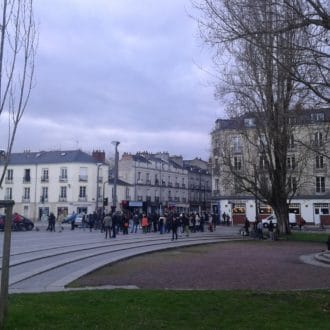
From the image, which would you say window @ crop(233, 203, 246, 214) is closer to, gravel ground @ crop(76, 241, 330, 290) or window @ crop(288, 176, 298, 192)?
window @ crop(288, 176, 298, 192)

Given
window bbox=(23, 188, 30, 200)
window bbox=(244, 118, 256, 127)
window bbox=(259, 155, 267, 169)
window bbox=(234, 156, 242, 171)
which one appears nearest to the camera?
window bbox=(244, 118, 256, 127)

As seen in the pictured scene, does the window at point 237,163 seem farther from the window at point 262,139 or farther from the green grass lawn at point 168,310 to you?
the green grass lawn at point 168,310

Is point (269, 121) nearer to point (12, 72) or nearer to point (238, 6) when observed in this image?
point (238, 6)

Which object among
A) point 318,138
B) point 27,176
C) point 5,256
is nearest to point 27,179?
point 27,176

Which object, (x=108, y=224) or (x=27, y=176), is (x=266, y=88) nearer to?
(x=108, y=224)

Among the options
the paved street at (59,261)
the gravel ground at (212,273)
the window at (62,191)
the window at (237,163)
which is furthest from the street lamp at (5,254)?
the window at (62,191)

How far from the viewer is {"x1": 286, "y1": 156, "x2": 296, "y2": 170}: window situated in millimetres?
37403

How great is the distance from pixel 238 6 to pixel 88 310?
23.1 ft

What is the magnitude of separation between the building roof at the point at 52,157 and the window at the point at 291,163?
46778mm

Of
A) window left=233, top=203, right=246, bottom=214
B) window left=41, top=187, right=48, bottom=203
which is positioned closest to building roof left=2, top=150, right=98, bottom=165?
window left=41, top=187, right=48, bottom=203

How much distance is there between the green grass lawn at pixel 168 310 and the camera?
7755 millimetres

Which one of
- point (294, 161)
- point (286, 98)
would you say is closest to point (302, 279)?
point (286, 98)

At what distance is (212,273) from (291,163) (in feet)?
80.6

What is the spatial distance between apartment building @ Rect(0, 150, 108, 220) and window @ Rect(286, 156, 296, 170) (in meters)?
44.5
